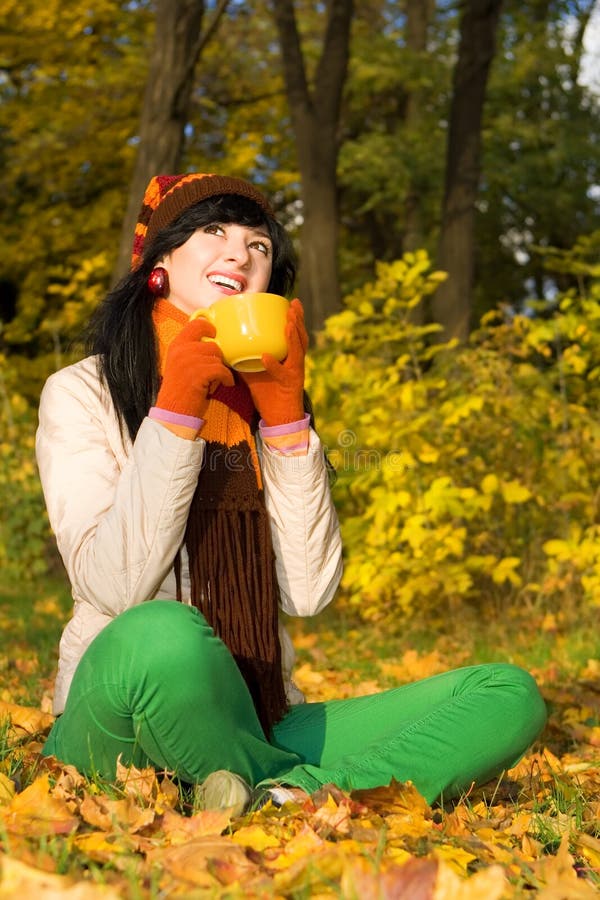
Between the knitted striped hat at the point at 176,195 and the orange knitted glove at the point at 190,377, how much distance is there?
542 mm

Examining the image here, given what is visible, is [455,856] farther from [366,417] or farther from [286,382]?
[366,417]

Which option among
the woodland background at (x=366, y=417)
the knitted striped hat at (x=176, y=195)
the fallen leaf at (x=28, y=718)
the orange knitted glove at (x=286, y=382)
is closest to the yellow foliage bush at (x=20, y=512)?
the woodland background at (x=366, y=417)

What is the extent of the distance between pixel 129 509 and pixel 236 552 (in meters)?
0.36

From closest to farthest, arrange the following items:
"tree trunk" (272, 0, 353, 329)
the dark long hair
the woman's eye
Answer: the dark long hair
the woman's eye
"tree trunk" (272, 0, 353, 329)

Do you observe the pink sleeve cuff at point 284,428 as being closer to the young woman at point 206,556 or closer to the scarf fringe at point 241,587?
the young woman at point 206,556

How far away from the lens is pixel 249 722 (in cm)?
223

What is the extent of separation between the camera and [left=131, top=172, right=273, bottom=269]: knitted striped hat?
8.60ft

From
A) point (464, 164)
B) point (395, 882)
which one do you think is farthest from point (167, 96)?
point (395, 882)

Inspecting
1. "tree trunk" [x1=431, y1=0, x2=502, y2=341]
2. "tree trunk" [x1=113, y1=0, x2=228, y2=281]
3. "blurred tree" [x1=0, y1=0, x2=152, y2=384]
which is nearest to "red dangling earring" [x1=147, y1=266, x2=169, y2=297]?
"tree trunk" [x1=113, y1=0, x2=228, y2=281]

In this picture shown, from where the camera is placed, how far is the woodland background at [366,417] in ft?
6.32

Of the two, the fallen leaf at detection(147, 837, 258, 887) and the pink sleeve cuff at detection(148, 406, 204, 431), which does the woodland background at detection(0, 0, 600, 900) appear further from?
the pink sleeve cuff at detection(148, 406, 204, 431)

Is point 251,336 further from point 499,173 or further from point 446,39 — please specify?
point 446,39

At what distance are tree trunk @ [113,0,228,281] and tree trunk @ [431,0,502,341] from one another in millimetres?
2084

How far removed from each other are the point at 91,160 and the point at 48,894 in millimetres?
13309
